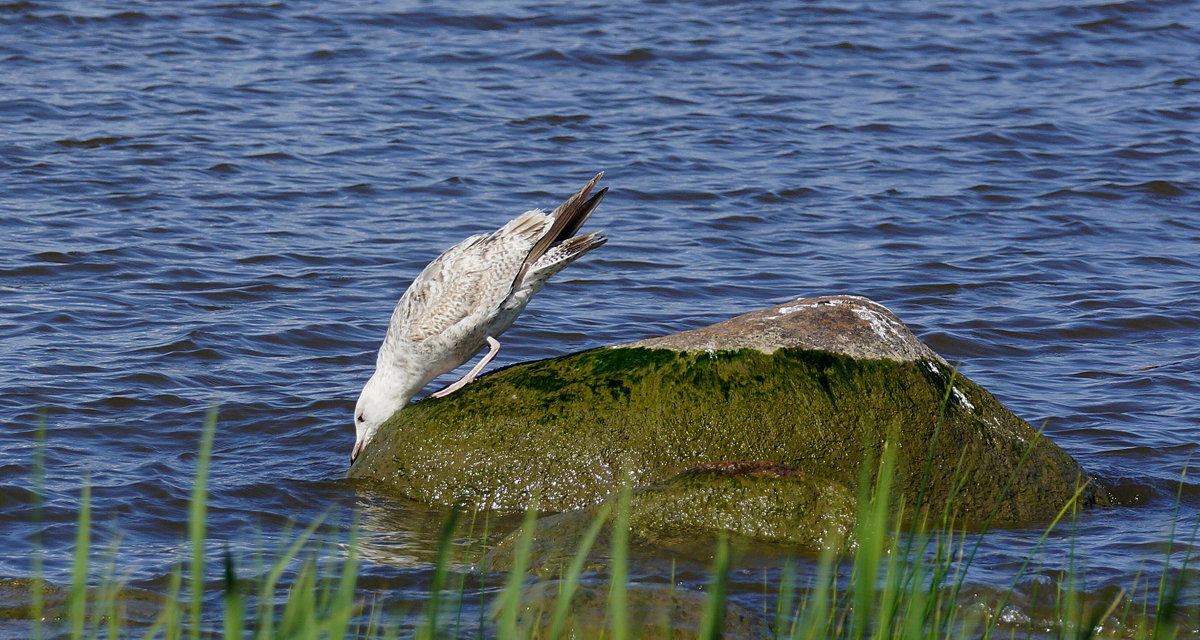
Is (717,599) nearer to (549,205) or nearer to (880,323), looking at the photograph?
(880,323)

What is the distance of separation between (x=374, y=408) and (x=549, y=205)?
14.0 ft

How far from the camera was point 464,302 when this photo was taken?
19.9 ft

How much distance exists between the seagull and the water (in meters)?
0.49

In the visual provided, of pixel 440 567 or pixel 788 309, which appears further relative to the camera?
pixel 788 309

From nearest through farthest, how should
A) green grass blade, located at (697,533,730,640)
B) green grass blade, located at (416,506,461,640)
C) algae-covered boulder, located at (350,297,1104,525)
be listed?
green grass blade, located at (697,533,730,640) < green grass blade, located at (416,506,461,640) < algae-covered boulder, located at (350,297,1104,525)

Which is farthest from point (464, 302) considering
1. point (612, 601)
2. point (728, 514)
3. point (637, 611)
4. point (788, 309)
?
point (612, 601)

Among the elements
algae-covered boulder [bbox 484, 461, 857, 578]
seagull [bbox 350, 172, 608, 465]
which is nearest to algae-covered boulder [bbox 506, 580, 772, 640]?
algae-covered boulder [bbox 484, 461, 857, 578]

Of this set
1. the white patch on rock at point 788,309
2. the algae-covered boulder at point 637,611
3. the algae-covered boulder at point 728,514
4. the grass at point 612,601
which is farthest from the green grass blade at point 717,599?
the white patch on rock at point 788,309

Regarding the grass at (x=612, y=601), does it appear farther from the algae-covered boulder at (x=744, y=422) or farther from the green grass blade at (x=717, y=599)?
the algae-covered boulder at (x=744, y=422)

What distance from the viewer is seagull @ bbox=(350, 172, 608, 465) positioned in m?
5.93

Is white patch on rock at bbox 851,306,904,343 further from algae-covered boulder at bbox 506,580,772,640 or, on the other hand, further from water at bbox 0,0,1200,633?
algae-covered boulder at bbox 506,580,772,640

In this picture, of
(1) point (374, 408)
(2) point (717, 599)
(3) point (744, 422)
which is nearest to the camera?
(2) point (717, 599)

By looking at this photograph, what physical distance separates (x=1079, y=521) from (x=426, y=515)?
2.68 meters

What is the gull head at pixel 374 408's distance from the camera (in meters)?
5.92
